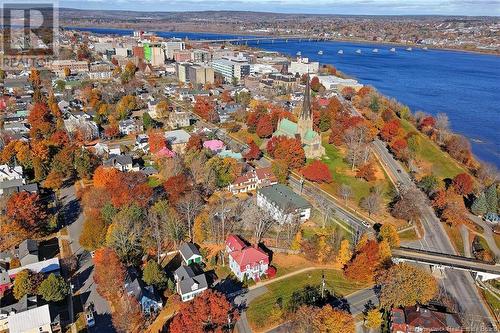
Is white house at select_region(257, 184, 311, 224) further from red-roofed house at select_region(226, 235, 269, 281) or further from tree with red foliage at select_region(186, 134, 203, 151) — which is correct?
tree with red foliage at select_region(186, 134, 203, 151)

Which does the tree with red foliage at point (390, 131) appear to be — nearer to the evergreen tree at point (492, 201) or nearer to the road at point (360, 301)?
the evergreen tree at point (492, 201)

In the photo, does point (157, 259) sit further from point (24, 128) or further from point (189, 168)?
point (24, 128)

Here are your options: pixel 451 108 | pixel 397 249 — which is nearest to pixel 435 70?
pixel 451 108

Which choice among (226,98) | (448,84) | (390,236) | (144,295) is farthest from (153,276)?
(448,84)

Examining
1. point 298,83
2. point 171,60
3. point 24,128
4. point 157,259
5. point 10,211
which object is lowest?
point 157,259

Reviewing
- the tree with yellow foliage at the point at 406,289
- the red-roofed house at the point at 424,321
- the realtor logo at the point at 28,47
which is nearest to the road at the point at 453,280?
the red-roofed house at the point at 424,321

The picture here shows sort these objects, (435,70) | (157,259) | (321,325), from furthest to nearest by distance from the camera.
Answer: (435,70), (157,259), (321,325)

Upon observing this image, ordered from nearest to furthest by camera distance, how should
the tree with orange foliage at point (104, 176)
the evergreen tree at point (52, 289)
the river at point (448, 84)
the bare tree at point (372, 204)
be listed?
1. the evergreen tree at point (52, 289)
2. the bare tree at point (372, 204)
3. the tree with orange foliage at point (104, 176)
4. the river at point (448, 84)
